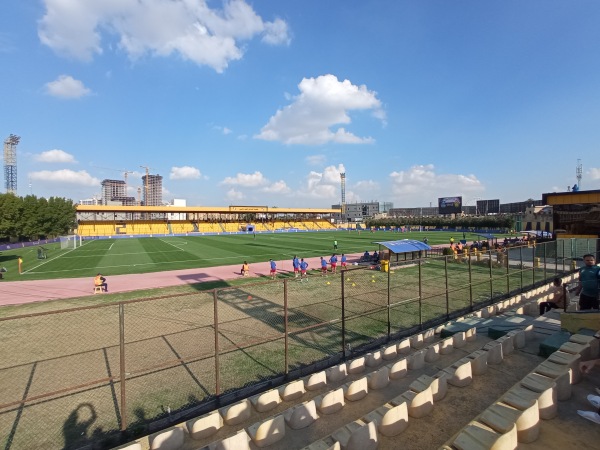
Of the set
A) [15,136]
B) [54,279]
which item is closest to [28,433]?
[54,279]

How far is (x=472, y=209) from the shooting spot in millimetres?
173125

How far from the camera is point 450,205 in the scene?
95.0 m

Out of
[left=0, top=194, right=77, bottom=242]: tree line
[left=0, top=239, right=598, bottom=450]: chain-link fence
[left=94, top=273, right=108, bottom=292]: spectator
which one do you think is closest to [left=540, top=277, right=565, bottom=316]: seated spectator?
[left=0, top=239, right=598, bottom=450]: chain-link fence

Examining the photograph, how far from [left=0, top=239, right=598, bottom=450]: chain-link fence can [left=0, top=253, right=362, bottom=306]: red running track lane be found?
516 cm

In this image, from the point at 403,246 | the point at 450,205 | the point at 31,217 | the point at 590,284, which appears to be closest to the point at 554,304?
the point at 590,284

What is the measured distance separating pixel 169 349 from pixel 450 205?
325 ft

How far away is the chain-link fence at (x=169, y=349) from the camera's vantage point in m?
6.26

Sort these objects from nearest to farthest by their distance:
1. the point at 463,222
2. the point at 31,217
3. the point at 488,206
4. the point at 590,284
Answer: the point at 590,284
the point at 31,217
the point at 463,222
the point at 488,206

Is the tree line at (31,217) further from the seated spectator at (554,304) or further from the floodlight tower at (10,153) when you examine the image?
the floodlight tower at (10,153)

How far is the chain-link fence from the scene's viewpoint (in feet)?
20.5

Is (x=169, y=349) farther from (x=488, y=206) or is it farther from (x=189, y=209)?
(x=488, y=206)

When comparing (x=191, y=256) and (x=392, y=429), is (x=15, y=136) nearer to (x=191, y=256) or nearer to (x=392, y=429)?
(x=191, y=256)

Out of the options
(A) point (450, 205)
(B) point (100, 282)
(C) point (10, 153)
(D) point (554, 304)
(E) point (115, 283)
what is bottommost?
(E) point (115, 283)

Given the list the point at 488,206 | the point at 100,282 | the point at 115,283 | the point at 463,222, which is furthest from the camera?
the point at 488,206
